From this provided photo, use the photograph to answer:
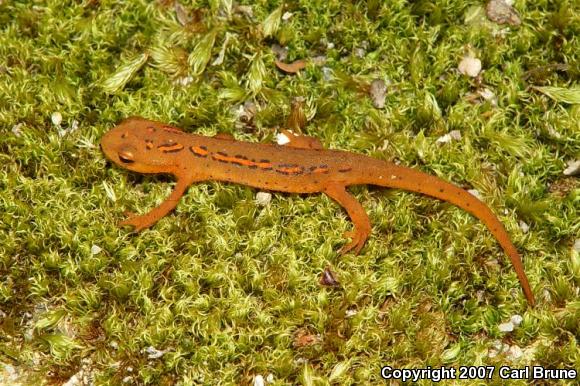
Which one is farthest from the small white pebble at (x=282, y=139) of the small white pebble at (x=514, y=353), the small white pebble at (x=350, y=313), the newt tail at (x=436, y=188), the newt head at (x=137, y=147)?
the small white pebble at (x=514, y=353)

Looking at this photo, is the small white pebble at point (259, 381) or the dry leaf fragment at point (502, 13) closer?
the small white pebble at point (259, 381)

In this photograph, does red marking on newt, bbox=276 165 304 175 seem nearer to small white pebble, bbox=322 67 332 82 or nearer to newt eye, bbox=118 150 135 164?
small white pebble, bbox=322 67 332 82

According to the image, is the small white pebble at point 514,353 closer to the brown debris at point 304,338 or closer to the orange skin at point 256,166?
the orange skin at point 256,166

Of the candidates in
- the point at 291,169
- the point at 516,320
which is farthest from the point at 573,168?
the point at 291,169

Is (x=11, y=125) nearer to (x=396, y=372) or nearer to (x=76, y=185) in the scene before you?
(x=76, y=185)

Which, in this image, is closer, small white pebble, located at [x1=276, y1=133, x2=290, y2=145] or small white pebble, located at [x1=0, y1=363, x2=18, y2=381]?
small white pebble, located at [x1=0, y1=363, x2=18, y2=381]

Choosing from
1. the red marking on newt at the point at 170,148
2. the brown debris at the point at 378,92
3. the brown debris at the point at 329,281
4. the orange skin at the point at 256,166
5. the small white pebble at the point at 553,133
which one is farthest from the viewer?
the brown debris at the point at 378,92

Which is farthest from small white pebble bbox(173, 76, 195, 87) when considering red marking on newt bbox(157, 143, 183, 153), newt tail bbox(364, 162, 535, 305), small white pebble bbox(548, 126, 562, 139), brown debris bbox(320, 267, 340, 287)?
small white pebble bbox(548, 126, 562, 139)

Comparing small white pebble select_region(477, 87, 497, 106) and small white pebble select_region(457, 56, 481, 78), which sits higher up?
small white pebble select_region(457, 56, 481, 78)
